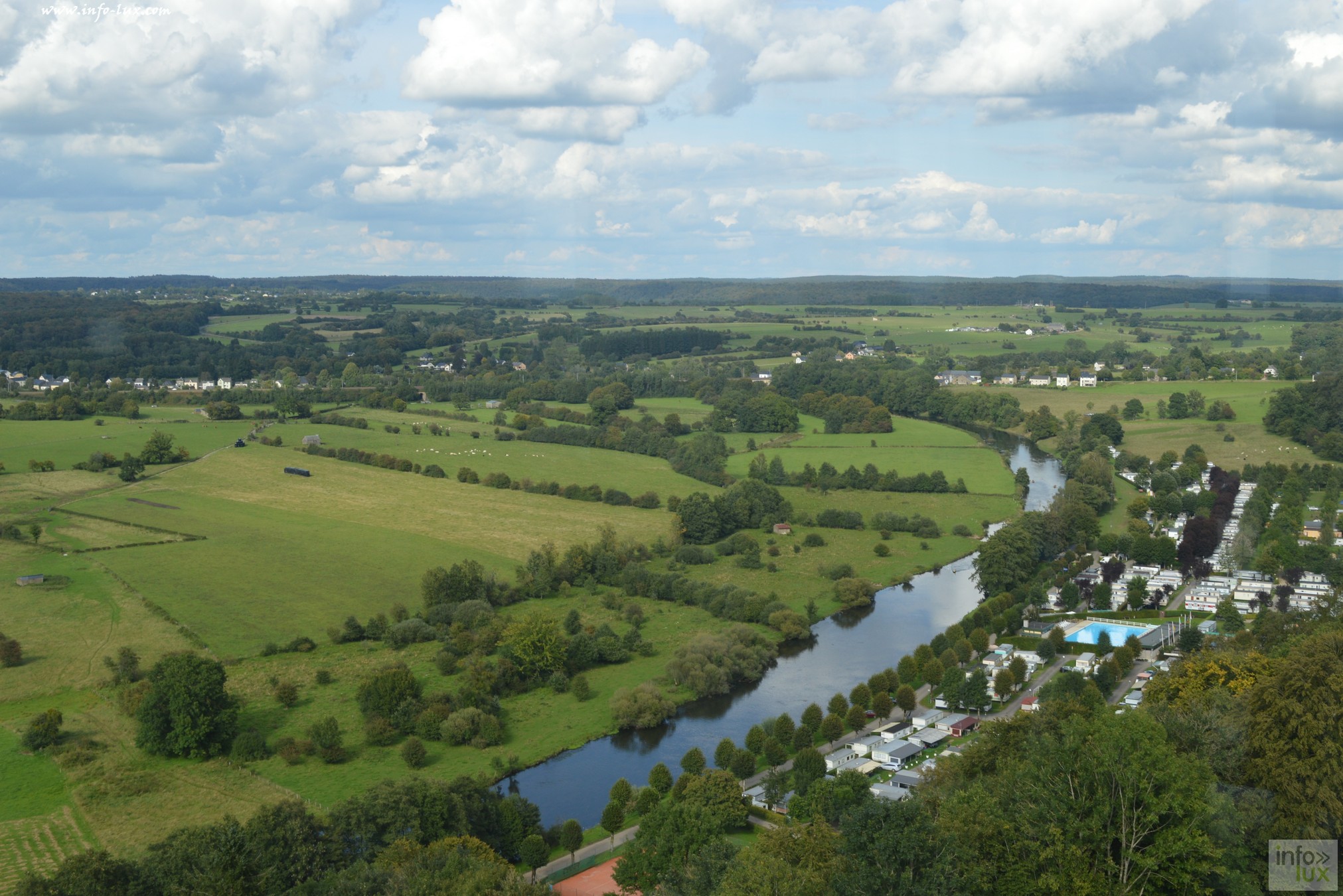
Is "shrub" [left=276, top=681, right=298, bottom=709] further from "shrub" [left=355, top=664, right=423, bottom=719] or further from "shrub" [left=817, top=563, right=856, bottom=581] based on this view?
"shrub" [left=817, top=563, right=856, bottom=581]

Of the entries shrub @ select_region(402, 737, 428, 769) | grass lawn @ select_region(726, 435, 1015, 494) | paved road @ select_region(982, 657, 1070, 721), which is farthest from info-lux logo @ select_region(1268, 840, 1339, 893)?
grass lawn @ select_region(726, 435, 1015, 494)

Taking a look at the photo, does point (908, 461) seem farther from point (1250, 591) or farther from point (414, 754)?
point (414, 754)

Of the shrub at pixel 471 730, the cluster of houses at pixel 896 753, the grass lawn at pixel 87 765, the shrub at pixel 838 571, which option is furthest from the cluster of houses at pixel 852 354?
the shrub at pixel 471 730

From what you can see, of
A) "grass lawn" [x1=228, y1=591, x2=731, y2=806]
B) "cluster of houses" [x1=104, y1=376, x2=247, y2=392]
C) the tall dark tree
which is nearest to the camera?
"grass lawn" [x1=228, y1=591, x2=731, y2=806]

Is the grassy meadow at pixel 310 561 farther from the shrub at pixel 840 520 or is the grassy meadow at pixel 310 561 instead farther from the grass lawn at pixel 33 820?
the shrub at pixel 840 520

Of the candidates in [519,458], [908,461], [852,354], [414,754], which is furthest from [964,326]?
[414,754]
